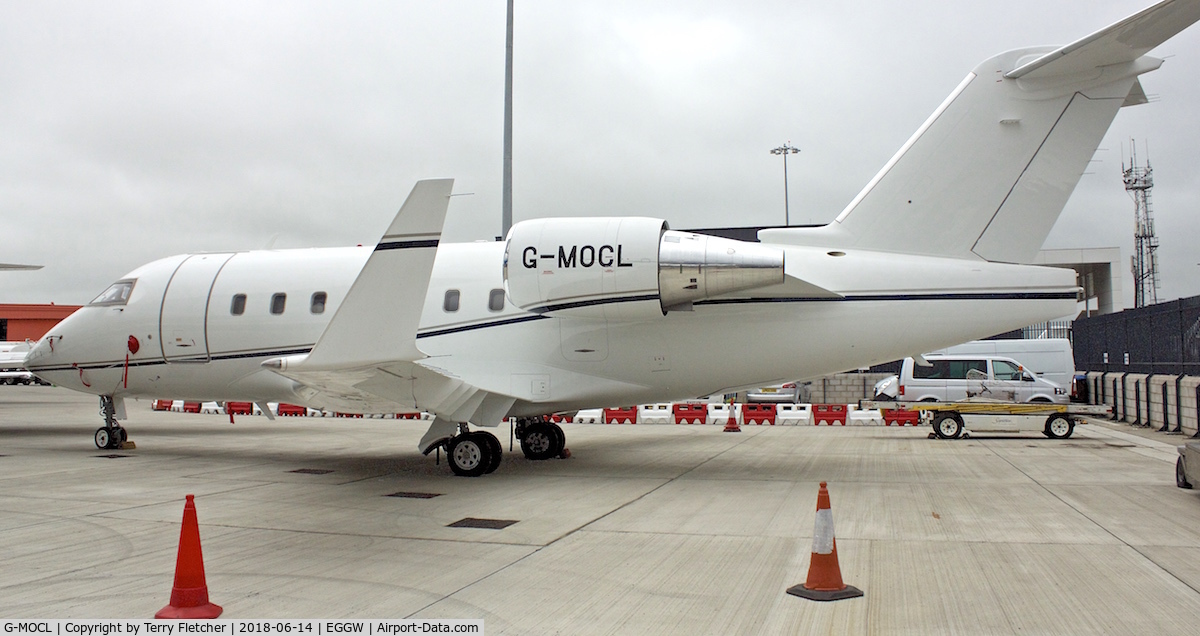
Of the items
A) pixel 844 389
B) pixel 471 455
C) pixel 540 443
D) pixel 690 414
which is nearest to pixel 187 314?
pixel 471 455

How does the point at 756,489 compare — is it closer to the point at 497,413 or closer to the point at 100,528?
the point at 497,413

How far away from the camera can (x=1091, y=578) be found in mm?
5723

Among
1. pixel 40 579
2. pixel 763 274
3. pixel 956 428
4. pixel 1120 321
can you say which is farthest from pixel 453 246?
pixel 1120 321

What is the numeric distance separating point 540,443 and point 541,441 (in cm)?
4

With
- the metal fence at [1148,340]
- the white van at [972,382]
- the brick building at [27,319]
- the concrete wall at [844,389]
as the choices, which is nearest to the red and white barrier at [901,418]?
the white van at [972,382]

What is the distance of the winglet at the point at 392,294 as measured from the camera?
22.5ft

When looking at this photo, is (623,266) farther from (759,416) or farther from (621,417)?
(759,416)

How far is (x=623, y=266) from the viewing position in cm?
1005

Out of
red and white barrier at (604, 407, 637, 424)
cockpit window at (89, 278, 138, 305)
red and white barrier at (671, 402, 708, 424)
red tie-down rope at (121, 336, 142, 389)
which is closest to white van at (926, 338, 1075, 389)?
red and white barrier at (671, 402, 708, 424)

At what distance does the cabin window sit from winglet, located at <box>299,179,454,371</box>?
3.87 m

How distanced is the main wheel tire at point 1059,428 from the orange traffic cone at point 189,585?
17.0m

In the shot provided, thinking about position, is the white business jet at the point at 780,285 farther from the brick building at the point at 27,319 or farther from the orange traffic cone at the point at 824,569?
the brick building at the point at 27,319

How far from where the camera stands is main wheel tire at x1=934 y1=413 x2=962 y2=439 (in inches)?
687

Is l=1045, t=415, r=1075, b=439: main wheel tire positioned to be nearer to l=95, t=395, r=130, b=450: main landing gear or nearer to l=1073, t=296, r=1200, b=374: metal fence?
l=1073, t=296, r=1200, b=374: metal fence
